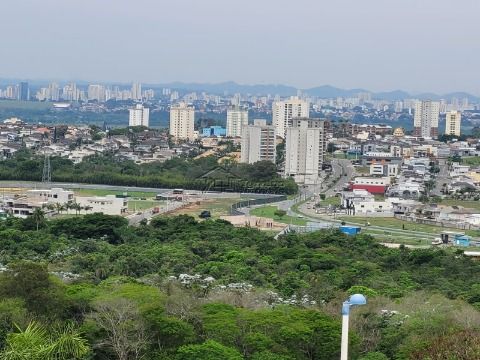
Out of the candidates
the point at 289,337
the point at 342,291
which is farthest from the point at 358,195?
the point at 289,337

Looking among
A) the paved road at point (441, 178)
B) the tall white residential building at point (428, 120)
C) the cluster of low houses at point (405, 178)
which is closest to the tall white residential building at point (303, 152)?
the cluster of low houses at point (405, 178)

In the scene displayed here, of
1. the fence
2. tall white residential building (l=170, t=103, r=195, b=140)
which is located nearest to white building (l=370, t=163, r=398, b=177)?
the fence

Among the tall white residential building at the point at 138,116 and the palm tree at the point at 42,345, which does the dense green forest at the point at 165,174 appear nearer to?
the palm tree at the point at 42,345

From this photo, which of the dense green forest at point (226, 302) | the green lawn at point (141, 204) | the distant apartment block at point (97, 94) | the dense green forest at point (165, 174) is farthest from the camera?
the distant apartment block at point (97, 94)

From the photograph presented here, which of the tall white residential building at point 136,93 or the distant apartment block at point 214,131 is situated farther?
the tall white residential building at point 136,93

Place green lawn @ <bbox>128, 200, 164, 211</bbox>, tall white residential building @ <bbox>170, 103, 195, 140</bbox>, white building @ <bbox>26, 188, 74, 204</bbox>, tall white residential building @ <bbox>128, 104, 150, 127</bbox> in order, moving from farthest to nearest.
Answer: tall white residential building @ <bbox>128, 104, 150, 127</bbox>, tall white residential building @ <bbox>170, 103, 195, 140</bbox>, green lawn @ <bbox>128, 200, 164, 211</bbox>, white building @ <bbox>26, 188, 74, 204</bbox>

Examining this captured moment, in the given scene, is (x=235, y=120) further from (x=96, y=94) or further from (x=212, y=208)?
(x=96, y=94)

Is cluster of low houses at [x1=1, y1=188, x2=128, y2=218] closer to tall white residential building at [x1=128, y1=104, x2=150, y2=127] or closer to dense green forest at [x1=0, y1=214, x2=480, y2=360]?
dense green forest at [x1=0, y1=214, x2=480, y2=360]
